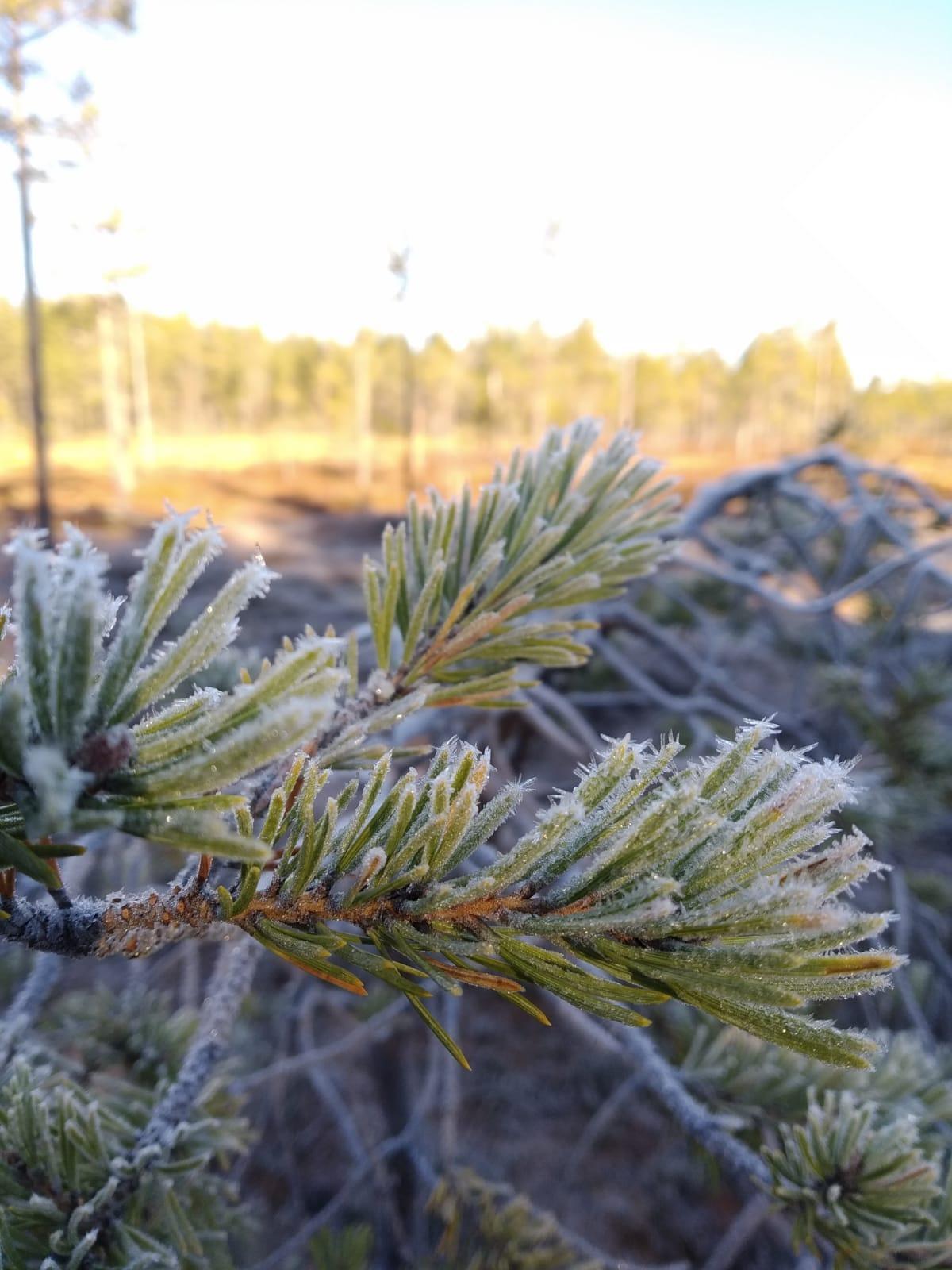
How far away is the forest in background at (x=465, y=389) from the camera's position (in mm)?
23391

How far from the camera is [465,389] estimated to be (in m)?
25.0

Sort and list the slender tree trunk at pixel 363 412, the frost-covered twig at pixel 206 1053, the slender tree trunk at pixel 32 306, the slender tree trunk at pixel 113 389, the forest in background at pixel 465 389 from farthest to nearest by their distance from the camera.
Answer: the forest in background at pixel 465 389 < the slender tree trunk at pixel 363 412 < the slender tree trunk at pixel 113 389 < the slender tree trunk at pixel 32 306 < the frost-covered twig at pixel 206 1053

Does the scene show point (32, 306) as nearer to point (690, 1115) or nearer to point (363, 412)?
point (690, 1115)

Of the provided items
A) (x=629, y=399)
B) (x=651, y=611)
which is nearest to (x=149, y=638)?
(x=651, y=611)

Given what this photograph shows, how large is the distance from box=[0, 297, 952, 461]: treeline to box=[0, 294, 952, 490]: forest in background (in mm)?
61

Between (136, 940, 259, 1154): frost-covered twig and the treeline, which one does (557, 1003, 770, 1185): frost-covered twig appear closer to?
(136, 940, 259, 1154): frost-covered twig

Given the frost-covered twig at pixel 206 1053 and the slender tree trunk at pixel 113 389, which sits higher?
the slender tree trunk at pixel 113 389

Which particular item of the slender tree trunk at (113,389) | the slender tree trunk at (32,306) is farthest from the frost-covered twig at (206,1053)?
the slender tree trunk at (113,389)

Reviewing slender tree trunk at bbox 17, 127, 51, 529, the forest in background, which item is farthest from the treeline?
slender tree trunk at bbox 17, 127, 51, 529

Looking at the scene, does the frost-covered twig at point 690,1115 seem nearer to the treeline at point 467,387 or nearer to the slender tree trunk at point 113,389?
the slender tree trunk at point 113,389

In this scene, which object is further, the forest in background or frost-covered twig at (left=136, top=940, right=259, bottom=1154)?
the forest in background

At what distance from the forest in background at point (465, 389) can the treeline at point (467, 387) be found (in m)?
0.06

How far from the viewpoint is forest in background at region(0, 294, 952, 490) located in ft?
76.7

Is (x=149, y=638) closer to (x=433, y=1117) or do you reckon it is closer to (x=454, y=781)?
(x=454, y=781)
